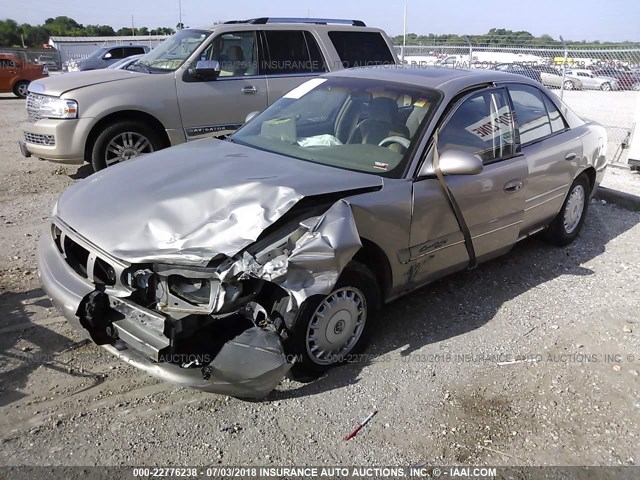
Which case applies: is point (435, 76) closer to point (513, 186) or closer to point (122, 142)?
point (513, 186)

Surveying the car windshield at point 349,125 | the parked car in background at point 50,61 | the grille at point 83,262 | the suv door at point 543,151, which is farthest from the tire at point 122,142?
Result: the parked car in background at point 50,61

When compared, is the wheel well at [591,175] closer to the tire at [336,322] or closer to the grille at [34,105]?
the tire at [336,322]

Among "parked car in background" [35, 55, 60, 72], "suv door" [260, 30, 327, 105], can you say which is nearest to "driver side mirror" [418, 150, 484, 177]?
"suv door" [260, 30, 327, 105]

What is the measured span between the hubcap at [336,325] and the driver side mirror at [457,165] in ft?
3.14

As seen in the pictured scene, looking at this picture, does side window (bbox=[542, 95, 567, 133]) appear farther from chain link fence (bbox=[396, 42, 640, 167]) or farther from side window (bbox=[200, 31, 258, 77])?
chain link fence (bbox=[396, 42, 640, 167])

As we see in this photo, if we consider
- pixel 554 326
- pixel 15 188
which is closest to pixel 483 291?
pixel 554 326

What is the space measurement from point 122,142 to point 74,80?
984mm

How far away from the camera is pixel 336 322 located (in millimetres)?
3221

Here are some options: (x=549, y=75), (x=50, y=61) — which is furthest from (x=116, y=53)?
(x=549, y=75)

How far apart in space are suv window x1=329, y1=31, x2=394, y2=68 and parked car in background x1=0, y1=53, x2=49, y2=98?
15.3 meters

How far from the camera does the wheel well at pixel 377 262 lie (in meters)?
3.30

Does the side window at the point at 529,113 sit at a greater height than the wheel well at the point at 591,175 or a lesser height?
greater

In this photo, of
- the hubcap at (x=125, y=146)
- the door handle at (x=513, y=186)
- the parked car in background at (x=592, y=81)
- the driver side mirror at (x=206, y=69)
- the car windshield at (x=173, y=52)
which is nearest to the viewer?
the door handle at (x=513, y=186)

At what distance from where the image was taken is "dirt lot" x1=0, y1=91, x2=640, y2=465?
2764mm
